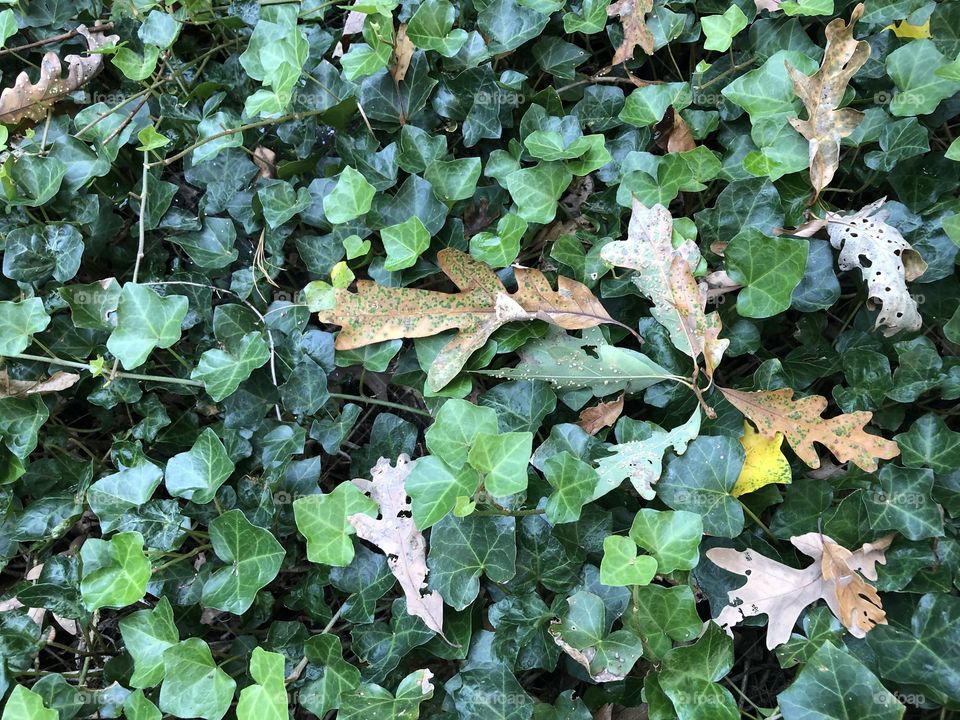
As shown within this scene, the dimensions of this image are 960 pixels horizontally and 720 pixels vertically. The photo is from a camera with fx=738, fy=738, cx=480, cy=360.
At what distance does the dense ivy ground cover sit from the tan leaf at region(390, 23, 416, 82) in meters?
0.01

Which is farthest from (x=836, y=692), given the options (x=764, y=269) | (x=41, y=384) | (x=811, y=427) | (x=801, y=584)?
(x=41, y=384)

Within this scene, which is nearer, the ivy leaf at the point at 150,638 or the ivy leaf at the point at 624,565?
the ivy leaf at the point at 624,565

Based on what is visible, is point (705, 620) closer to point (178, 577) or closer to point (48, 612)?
point (178, 577)

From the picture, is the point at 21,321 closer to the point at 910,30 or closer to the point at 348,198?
the point at 348,198

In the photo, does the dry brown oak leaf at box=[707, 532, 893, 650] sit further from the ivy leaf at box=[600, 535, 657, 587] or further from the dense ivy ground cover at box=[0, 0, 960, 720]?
the ivy leaf at box=[600, 535, 657, 587]

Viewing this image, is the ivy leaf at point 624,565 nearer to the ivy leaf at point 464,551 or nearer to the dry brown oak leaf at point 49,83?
the ivy leaf at point 464,551

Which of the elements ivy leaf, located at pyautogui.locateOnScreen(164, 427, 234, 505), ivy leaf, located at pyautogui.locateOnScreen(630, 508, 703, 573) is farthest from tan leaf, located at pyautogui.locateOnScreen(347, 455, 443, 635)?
ivy leaf, located at pyautogui.locateOnScreen(630, 508, 703, 573)

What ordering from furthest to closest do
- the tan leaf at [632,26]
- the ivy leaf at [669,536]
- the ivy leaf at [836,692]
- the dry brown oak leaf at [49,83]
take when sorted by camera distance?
the dry brown oak leaf at [49,83] → the tan leaf at [632,26] → the ivy leaf at [669,536] → the ivy leaf at [836,692]

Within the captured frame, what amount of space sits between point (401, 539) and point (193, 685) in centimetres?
42

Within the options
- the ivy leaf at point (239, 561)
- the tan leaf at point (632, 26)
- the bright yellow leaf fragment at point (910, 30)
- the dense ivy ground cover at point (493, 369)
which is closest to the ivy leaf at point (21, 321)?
the dense ivy ground cover at point (493, 369)

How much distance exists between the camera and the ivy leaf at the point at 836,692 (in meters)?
1.02

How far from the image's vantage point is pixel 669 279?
127cm

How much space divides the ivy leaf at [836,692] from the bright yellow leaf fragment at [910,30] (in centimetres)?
111

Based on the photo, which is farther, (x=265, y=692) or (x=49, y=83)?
(x=49, y=83)
